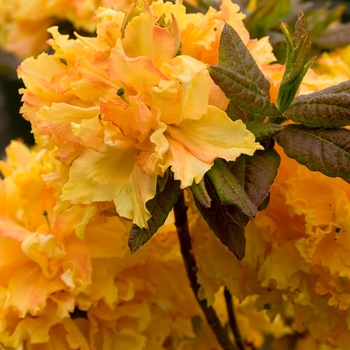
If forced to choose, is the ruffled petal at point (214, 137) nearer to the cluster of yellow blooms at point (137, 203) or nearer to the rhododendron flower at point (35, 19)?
the cluster of yellow blooms at point (137, 203)

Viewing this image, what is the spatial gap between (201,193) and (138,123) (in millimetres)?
49

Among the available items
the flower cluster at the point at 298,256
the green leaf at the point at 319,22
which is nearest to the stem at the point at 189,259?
the flower cluster at the point at 298,256

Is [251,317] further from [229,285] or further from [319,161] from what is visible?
[319,161]

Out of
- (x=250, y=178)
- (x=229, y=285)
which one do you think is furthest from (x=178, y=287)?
(x=250, y=178)

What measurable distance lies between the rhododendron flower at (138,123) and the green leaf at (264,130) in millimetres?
21

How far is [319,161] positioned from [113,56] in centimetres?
12

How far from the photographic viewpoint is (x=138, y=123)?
321 mm

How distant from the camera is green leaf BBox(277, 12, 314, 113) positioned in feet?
1.14

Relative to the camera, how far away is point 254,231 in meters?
0.40

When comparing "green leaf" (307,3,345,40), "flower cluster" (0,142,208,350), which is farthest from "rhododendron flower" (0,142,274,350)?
"green leaf" (307,3,345,40)

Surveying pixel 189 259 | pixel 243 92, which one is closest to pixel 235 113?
pixel 243 92

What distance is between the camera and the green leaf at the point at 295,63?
13.7 inches

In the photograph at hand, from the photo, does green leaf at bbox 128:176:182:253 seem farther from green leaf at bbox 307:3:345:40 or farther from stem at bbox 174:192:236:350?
green leaf at bbox 307:3:345:40

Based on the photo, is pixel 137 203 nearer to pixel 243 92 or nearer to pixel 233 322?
pixel 243 92
